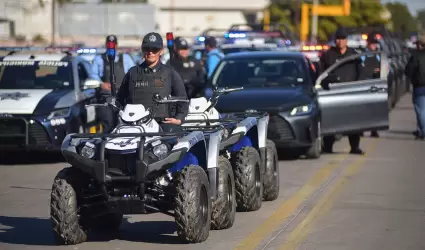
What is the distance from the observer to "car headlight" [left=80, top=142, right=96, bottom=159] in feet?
30.9

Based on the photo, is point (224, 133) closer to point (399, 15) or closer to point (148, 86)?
point (148, 86)

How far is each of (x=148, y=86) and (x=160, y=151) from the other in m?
1.21

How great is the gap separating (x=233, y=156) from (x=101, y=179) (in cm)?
258

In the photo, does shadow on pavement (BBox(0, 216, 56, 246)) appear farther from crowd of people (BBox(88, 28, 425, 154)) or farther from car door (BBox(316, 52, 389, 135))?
car door (BBox(316, 52, 389, 135))

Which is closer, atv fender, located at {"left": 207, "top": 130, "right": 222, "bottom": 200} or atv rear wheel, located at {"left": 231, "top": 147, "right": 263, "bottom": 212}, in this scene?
atv fender, located at {"left": 207, "top": 130, "right": 222, "bottom": 200}

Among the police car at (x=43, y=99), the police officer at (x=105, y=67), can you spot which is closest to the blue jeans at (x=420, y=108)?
the police officer at (x=105, y=67)

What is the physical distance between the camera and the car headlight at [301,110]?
1678 cm

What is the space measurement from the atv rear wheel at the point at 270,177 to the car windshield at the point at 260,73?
193 inches

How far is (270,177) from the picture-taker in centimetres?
1255

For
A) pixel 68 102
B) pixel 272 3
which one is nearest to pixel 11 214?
pixel 68 102

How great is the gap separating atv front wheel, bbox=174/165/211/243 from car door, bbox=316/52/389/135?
8405mm

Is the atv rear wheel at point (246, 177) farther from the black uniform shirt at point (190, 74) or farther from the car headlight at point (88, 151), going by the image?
the black uniform shirt at point (190, 74)

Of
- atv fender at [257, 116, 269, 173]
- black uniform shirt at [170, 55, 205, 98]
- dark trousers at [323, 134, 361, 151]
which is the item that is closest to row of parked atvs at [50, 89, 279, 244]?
atv fender at [257, 116, 269, 173]

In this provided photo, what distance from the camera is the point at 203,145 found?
10094 millimetres
